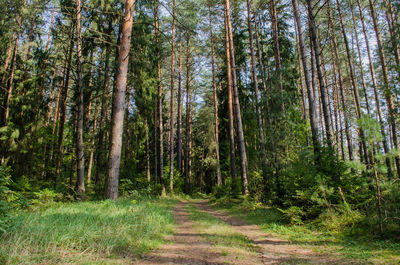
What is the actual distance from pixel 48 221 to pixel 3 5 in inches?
533

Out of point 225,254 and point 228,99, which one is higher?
point 228,99

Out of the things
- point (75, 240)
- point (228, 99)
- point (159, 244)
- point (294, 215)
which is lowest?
point (159, 244)

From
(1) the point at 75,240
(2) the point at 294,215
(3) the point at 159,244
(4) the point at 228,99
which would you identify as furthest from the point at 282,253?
(4) the point at 228,99

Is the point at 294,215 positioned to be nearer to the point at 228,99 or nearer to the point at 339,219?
the point at 339,219

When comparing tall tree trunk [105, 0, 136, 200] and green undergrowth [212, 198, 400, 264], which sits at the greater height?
tall tree trunk [105, 0, 136, 200]

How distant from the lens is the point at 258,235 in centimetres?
539

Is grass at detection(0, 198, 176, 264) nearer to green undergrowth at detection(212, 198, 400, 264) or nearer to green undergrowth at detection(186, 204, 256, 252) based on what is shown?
green undergrowth at detection(186, 204, 256, 252)

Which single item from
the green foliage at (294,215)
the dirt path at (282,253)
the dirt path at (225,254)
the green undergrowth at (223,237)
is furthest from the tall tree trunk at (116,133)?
the green foliage at (294,215)

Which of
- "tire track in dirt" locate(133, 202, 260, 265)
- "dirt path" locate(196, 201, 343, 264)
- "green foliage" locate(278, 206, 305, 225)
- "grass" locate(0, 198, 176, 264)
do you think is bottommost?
"dirt path" locate(196, 201, 343, 264)

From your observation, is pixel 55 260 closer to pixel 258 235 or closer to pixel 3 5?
pixel 258 235

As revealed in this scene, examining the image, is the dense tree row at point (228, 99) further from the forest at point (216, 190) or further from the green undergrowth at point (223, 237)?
the green undergrowth at point (223, 237)

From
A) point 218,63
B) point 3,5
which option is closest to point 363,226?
point 3,5

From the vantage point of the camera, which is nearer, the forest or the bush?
the forest

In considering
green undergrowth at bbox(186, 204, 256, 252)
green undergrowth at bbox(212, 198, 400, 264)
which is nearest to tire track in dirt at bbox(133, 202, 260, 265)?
green undergrowth at bbox(186, 204, 256, 252)
